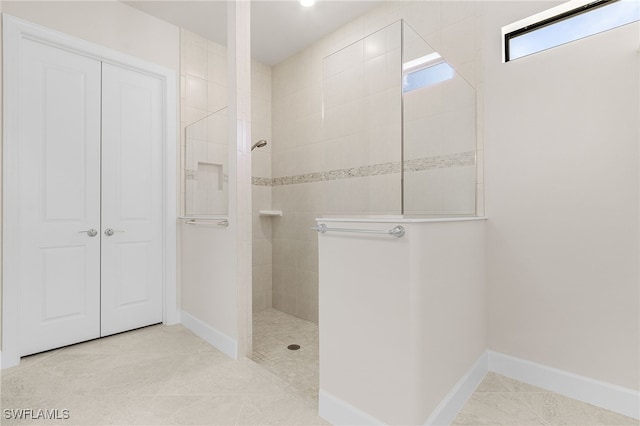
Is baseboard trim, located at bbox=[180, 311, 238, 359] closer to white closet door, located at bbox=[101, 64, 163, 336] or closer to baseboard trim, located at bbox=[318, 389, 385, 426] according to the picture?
white closet door, located at bbox=[101, 64, 163, 336]

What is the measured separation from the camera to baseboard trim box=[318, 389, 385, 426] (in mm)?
1306

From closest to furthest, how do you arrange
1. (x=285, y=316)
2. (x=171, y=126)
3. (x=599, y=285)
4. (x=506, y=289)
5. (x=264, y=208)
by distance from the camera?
(x=599, y=285) < (x=506, y=289) < (x=171, y=126) < (x=285, y=316) < (x=264, y=208)

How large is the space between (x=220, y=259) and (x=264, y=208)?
47.4 inches

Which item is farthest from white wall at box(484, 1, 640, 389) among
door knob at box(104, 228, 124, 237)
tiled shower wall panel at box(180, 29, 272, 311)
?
door knob at box(104, 228, 124, 237)

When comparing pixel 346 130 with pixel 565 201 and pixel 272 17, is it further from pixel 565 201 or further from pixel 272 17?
pixel 272 17

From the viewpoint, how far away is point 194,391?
1.69 m

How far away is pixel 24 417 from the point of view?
1470 millimetres

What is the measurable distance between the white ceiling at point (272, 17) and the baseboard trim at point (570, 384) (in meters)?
2.75

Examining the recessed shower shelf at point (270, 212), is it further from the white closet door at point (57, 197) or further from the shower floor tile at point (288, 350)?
Result: the white closet door at point (57, 197)

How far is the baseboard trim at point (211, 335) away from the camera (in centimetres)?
212

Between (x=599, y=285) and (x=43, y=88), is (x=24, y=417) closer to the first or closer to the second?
(x=43, y=88)

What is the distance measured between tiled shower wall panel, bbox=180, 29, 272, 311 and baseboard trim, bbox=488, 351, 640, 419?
2.25 meters

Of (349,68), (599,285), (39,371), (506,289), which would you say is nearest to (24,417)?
(39,371)

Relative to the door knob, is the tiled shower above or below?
above
